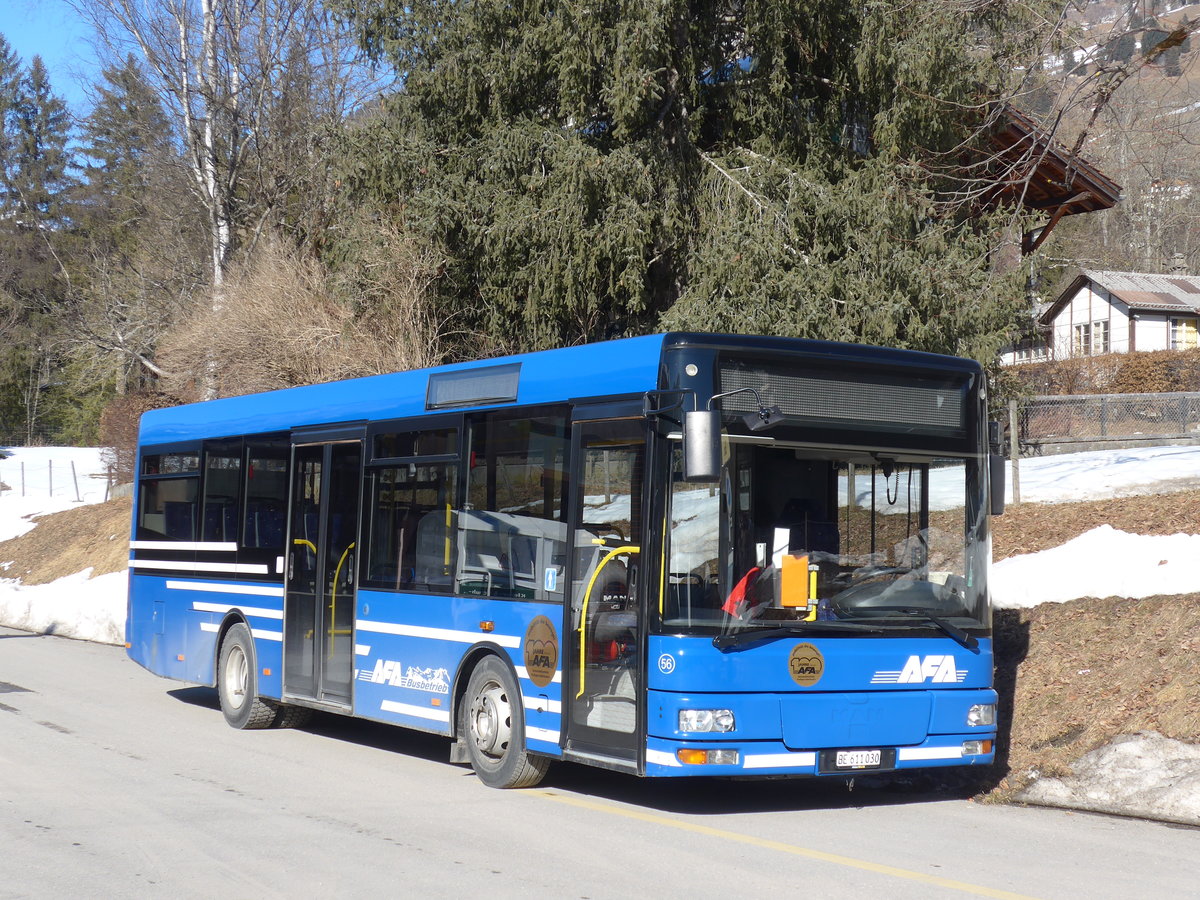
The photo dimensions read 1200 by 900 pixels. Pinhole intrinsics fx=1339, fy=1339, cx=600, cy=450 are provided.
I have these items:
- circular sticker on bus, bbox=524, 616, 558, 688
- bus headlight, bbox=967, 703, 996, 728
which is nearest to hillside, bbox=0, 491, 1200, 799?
bus headlight, bbox=967, 703, 996, 728

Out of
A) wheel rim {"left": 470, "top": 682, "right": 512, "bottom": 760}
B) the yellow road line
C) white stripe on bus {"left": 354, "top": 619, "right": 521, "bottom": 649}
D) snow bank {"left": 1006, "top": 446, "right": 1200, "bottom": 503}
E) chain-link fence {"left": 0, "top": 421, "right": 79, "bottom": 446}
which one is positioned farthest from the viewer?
chain-link fence {"left": 0, "top": 421, "right": 79, "bottom": 446}

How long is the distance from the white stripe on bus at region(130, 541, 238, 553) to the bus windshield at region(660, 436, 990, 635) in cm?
648

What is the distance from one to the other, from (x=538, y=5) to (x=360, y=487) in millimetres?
11873

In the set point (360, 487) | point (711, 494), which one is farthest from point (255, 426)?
point (711, 494)

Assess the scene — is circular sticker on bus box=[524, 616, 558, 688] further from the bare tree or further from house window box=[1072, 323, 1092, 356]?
house window box=[1072, 323, 1092, 356]

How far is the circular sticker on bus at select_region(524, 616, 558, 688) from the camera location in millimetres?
8742

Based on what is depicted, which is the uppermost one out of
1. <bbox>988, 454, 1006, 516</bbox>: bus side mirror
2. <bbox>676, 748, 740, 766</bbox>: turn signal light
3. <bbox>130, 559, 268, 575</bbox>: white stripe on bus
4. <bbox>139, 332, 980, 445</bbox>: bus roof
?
<bbox>139, 332, 980, 445</bbox>: bus roof

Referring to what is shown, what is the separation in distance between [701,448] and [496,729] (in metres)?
3.09

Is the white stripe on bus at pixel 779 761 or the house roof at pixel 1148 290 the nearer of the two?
the white stripe on bus at pixel 779 761

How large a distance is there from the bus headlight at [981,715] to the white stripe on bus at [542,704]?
2.65 meters

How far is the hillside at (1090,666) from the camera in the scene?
9.60 metres

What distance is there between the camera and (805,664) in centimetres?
806

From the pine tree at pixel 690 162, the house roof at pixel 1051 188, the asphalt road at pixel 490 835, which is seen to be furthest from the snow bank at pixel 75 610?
the house roof at pixel 1051 188

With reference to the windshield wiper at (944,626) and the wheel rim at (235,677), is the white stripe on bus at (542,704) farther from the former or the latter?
the wheel rim at (235,677)
